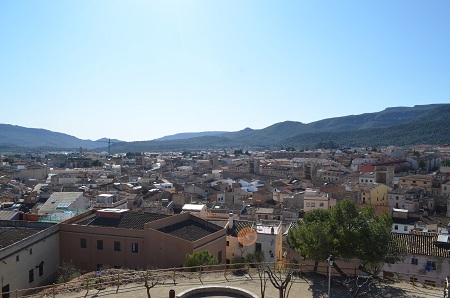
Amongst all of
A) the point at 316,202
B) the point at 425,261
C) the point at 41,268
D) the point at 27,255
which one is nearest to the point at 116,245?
the point at 41,268

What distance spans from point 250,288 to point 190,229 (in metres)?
10.4

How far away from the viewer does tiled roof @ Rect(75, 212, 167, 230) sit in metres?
26.8

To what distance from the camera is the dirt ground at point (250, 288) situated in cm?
1658

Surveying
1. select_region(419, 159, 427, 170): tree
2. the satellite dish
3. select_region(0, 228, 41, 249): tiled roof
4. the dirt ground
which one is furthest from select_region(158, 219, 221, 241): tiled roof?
select_region(419, 159, 427, 170): tree

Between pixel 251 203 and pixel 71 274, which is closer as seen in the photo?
pixel 71 274

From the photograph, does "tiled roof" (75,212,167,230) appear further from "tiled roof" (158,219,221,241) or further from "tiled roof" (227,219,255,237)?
"tiled roof" (227,219,255,237)

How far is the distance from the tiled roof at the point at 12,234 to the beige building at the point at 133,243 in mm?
1987

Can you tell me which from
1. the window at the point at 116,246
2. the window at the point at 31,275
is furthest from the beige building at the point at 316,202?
the window at the point at 31,275

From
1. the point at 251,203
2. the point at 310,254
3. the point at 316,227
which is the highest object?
the point at 316,227

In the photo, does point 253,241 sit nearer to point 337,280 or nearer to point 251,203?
point 337,280

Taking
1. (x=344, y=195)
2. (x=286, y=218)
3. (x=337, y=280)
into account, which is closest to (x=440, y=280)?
(x=337, y=280)

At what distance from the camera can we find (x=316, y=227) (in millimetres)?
18625

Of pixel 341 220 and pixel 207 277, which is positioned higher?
pixel 341 220

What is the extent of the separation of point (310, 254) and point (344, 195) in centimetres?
3857
